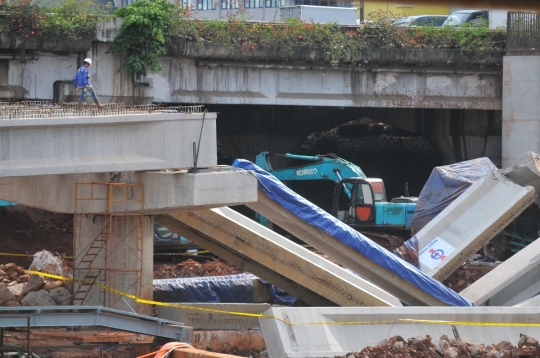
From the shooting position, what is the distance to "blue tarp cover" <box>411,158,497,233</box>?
21.9 metres

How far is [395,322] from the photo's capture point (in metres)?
13.2

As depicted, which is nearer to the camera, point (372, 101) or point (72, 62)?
point (72, 62)

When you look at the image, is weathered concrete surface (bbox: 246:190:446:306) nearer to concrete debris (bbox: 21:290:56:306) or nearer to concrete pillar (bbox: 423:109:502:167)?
concrete debris (bbox: 21:290:56:306)

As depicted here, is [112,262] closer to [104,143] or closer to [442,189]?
[104,143]

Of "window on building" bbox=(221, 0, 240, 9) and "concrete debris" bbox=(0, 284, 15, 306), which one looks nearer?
"concrete debris" bbox=(0, 284, 15, 306)

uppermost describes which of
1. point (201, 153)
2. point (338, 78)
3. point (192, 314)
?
point (338, 78)

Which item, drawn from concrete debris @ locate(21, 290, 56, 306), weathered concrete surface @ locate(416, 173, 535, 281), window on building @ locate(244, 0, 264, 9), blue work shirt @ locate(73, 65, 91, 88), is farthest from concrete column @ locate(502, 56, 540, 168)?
concrete debris @ locate(21, 290, 56, 306)

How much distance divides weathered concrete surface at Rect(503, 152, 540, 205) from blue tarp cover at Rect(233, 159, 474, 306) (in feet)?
17.2

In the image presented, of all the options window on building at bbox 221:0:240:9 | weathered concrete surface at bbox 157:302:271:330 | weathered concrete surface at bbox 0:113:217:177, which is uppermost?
window on building at bbox 221:0:240:9

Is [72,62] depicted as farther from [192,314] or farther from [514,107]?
[514,107]

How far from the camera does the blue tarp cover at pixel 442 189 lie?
21.9 meters

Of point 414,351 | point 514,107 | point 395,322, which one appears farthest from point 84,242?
point 514,107

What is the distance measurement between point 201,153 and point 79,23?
36.5 ft

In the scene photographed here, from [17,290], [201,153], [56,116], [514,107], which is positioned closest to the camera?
[56,116]
